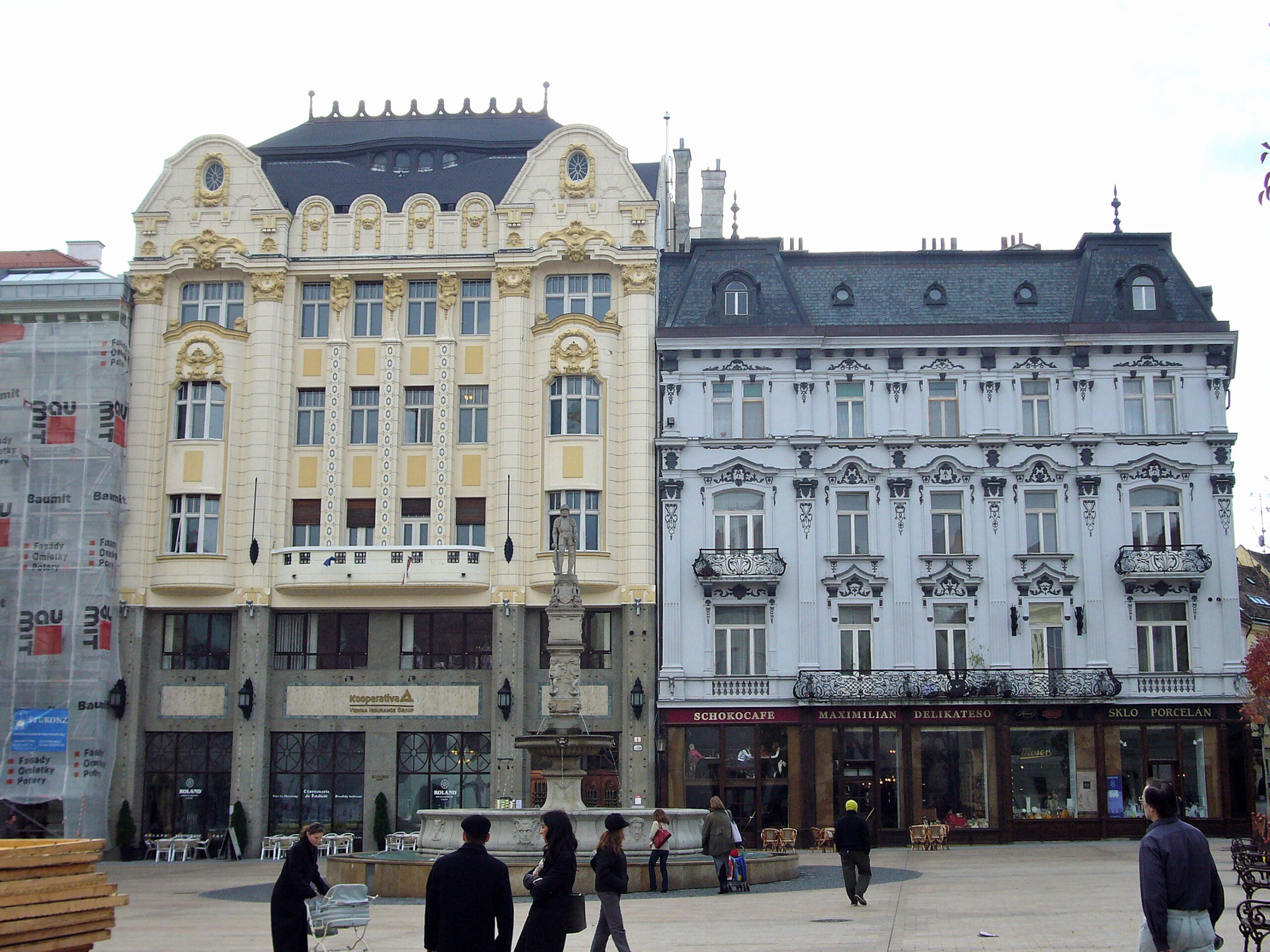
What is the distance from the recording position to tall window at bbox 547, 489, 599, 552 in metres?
45.0

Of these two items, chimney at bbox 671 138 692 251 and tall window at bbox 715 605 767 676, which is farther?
chimney at bbox 671 138 692 251

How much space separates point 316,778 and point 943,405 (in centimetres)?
2267

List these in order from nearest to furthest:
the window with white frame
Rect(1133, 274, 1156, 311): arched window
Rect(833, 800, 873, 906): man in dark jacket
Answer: Rect(833, 800, 873, 906): man in dark jacket → the window with white frame → Rect(1133, 274, 1156, 311): arched window

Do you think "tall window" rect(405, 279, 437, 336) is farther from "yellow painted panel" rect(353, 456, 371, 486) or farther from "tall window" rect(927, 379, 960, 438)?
"tall window" rect(927, 379, 960, 438)

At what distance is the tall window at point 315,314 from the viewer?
157 ft

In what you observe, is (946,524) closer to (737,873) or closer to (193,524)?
(737,873)

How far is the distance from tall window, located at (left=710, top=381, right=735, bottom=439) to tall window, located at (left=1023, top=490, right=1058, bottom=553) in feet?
30.8

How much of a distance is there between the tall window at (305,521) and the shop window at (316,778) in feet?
20.1

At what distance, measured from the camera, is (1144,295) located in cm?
4622

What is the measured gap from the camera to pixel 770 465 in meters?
45.2

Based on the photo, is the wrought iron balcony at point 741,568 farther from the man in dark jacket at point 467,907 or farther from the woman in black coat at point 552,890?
the man in dark jacket at point 467,907

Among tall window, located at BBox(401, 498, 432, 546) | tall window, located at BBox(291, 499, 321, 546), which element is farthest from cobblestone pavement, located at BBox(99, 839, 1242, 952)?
tall window, located at BBox(291, 499, 321, 546)

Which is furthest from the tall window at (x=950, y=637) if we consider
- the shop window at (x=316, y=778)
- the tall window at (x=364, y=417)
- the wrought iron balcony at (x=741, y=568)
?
the tall window at (x=364, y=417)

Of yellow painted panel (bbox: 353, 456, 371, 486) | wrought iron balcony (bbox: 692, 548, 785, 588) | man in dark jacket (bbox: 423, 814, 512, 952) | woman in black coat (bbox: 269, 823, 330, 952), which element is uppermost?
yellow painted panel (bbox: 353, 456, 371, 486)
